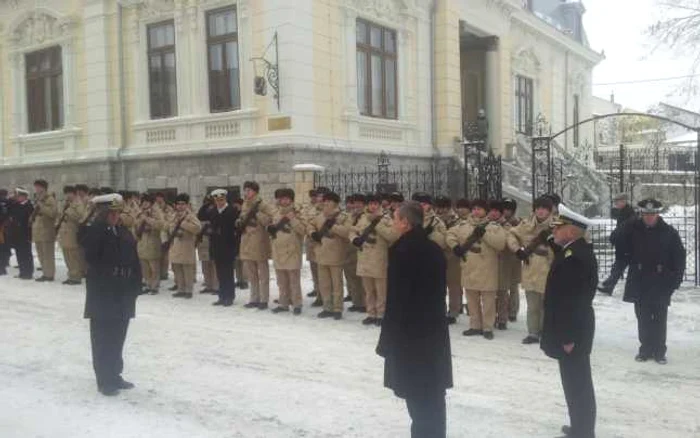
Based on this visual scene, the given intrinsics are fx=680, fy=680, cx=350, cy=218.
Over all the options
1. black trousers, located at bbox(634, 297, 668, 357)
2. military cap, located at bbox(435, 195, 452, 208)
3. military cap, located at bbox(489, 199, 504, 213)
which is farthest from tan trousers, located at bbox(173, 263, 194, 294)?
black trousers, located at bbox(634, 297, 668, 357)

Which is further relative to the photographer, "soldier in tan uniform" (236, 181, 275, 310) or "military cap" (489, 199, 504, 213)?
"soldier in tan uniform" (236, 181, 275, 310)

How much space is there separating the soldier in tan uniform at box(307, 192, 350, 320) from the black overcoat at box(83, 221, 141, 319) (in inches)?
157

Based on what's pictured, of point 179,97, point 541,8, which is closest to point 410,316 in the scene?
point 179,97

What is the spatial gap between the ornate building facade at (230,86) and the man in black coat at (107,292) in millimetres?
9718

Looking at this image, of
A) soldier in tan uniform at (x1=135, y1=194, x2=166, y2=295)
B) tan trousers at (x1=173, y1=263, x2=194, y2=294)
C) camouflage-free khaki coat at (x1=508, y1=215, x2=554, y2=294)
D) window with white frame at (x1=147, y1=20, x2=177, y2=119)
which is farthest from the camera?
window with white frame at (x1=147, y1=20, x2=177, y2=119)

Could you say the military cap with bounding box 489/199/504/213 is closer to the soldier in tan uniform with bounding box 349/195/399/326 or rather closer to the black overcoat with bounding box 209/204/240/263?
the soldier in tan uniform with bounding box 349/195/399/326

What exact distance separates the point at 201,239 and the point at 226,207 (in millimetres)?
1046

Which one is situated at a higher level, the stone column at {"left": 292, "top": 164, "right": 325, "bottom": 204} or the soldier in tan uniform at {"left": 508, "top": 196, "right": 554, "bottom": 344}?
the stone column at {"left": 292, "top": 164, "right": 325, "bottom": 204}

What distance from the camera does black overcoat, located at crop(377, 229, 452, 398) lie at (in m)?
4.70

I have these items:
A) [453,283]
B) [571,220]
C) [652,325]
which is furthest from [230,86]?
[571,220]

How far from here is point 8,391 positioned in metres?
6.61

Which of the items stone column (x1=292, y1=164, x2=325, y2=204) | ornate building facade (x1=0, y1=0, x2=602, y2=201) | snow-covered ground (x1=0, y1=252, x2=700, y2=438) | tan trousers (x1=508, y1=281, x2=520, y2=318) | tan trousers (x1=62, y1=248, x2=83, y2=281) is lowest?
snow-covered ground (x1=0, y1=252, x2=700, y2=438)

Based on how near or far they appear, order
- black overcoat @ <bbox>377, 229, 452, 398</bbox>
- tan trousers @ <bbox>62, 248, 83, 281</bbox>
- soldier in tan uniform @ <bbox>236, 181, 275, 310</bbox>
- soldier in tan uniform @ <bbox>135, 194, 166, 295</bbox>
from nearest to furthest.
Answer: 1. black overcoat @ <bbox>377, 229, 452, 398</bbox>
2. soldier in tan uniform @ <bbox>236, 181, 275, 310</bbox>
3. soldier in tan uniform @ <bbox>135, 194, 166, 295</bbox>
4. tan trousers @ <bbox>62, 248, 83, 281</bbox>

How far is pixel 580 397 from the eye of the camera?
5105 millimetres
